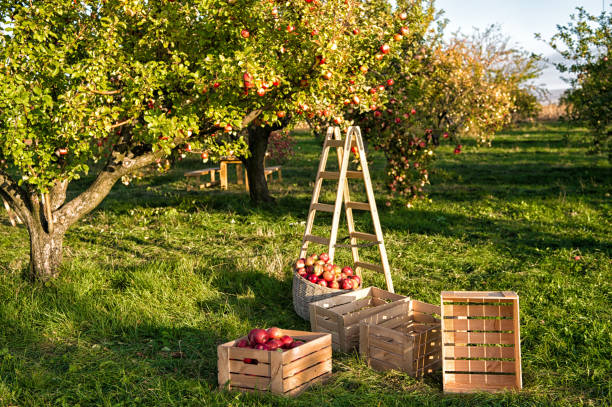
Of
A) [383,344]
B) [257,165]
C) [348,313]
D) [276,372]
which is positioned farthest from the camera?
[257,165]

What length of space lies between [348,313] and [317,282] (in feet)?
2.08

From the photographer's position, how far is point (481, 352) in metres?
4.37

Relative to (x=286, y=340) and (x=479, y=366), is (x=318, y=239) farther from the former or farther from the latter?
(x=479, y=366)

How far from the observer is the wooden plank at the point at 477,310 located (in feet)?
14.2

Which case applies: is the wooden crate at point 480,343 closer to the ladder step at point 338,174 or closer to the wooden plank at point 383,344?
the wooden plank at point 383,344

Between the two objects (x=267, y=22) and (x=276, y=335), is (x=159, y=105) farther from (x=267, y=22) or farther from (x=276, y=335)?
(x=276, y=335)

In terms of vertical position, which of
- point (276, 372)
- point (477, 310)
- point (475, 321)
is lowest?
point (276, 372)

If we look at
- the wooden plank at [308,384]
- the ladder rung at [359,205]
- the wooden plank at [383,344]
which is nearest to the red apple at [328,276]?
the ladder rung at [359,205]

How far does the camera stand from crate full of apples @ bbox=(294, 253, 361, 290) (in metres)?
5.96

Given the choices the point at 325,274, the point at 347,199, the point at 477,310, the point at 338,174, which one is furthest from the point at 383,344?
the point at 347,199

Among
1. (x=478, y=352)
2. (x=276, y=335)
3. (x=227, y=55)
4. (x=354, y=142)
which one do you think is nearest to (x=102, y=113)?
(x=227, y=55)

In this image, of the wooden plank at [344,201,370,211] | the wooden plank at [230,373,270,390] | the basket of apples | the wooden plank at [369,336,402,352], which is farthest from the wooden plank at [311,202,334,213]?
the wooden plank at [230,373,270,390]

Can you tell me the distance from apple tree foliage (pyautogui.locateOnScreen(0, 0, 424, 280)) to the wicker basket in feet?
7.00

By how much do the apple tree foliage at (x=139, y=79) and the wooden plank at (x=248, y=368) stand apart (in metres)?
2.70
